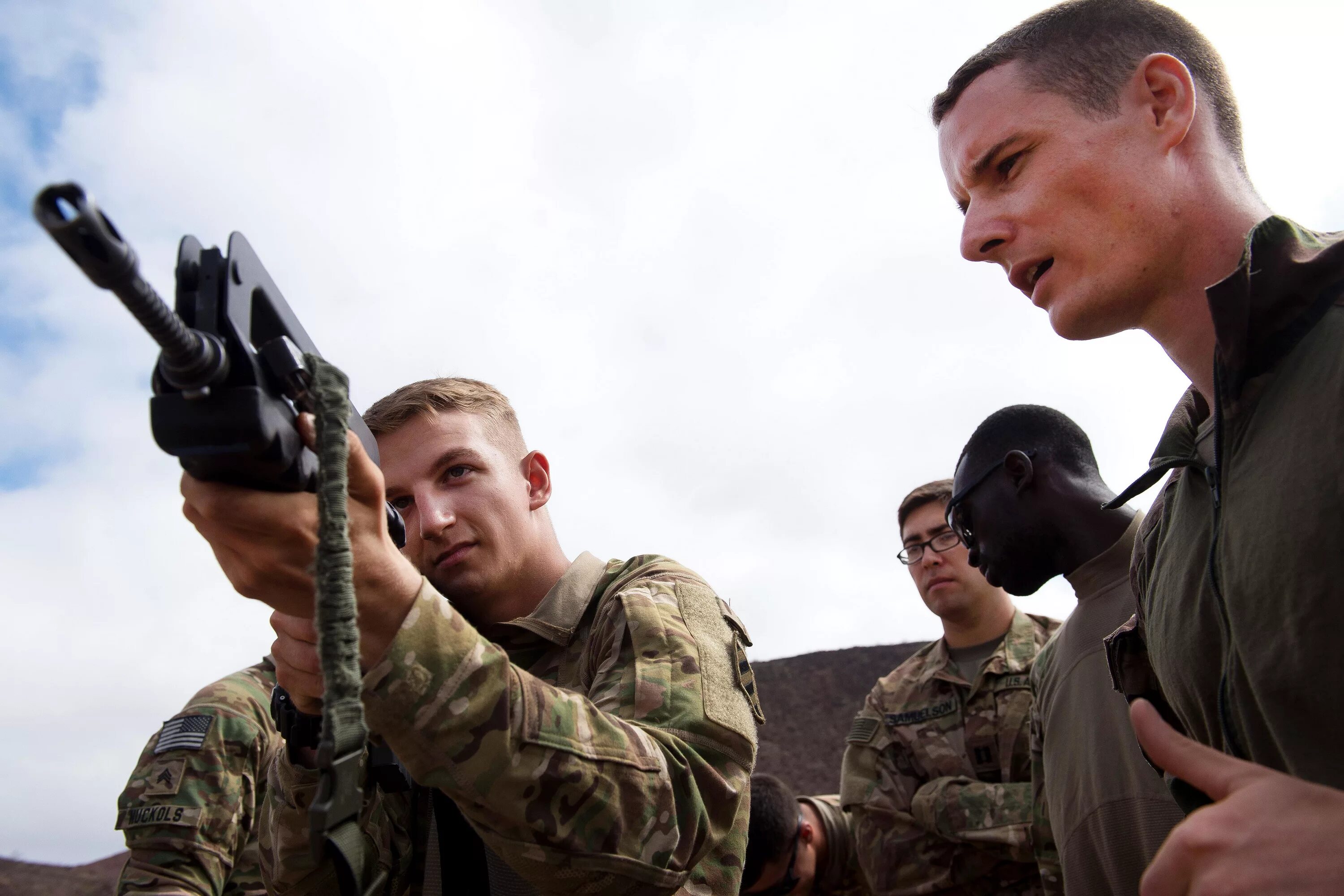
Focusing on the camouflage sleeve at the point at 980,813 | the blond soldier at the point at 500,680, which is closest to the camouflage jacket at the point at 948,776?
the camouflage sleeve at the point at 980,813

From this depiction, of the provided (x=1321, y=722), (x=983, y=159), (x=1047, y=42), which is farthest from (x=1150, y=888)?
(x=1047, y=42)

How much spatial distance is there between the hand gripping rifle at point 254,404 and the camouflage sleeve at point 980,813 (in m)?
3.87

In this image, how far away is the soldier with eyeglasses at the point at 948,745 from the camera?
4.75 metres

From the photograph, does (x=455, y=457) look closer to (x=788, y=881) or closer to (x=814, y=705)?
(x=788, y=881)

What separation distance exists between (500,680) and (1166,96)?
1896 millimetres

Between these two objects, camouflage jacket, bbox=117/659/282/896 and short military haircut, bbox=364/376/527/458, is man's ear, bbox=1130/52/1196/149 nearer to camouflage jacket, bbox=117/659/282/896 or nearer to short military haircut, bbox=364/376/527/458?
short military haircut, bbox=364/376/527/458

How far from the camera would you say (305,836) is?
248 centimetres

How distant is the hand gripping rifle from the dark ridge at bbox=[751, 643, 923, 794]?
16572 mm

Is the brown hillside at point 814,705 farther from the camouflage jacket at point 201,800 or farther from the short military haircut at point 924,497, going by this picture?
the camouflage jacket at point 201,800

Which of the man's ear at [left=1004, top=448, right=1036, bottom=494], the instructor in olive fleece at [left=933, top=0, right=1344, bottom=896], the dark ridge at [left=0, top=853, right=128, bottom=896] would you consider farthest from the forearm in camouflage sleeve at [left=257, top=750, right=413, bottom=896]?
the dark ridge at [left=0, top=853, right=128, bottom=896]

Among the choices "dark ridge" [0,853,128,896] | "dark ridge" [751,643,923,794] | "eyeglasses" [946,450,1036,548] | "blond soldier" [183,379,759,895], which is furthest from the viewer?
"dark ridge" [751,643,923,794]

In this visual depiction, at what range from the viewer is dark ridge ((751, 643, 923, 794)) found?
17.8 meters

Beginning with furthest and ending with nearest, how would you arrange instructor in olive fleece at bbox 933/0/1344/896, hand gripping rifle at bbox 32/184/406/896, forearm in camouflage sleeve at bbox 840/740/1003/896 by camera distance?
forearm in camouflage sleeve at bbox 840/740/1003/896
instructor in olive fleece at bbox 933/0/1344/896
hand gripping rifle at bbox 32/184/406/896

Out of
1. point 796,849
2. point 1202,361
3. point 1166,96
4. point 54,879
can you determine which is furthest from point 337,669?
point 54,879
